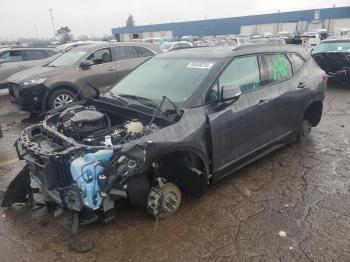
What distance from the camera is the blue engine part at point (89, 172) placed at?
9.11 feet

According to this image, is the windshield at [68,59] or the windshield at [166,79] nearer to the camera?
the windshield at [166,79]

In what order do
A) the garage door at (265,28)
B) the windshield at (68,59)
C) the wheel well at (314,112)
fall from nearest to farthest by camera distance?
the wheel well at (314,112) < the windshield at (68,59) < the garage door at (265,28)

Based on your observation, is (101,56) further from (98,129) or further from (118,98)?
(98,129)

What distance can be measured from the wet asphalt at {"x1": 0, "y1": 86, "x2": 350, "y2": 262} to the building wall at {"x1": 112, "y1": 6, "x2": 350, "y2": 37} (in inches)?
1739

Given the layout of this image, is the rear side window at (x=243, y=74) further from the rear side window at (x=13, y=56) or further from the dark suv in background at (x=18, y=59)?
the rear side window at (x=13, y=56)

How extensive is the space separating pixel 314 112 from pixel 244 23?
58396 mm

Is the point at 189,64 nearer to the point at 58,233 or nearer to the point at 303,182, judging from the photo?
the point at 303,182

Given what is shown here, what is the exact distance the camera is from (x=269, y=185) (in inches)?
165

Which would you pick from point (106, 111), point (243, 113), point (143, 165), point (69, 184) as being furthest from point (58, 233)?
point (243, 113)

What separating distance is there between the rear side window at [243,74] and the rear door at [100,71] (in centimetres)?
474

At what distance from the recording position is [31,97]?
7457mm

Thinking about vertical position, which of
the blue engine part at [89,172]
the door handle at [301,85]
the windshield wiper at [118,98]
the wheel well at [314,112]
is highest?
the windshield wiper at [118,98]

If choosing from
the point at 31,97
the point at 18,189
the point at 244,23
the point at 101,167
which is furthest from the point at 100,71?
the point at 244,23

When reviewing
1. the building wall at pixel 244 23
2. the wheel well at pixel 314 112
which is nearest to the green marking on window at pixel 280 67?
the wheel well at pixel 314 112
